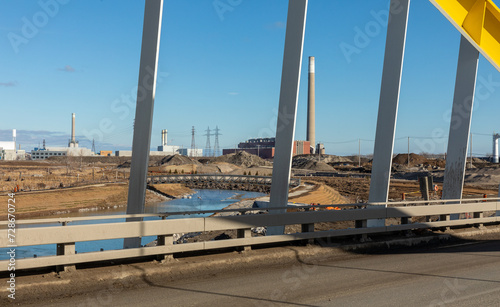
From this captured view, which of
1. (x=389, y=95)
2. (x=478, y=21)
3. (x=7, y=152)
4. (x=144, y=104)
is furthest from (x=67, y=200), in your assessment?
(x=7, y=152)

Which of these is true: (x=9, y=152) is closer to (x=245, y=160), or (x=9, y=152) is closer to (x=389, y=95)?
(x=245, y=160)

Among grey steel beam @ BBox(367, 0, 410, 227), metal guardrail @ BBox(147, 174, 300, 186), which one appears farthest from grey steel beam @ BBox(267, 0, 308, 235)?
metal guardrail @ BBox(147, 174, 300, 186)

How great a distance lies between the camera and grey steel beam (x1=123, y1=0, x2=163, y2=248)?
29.9 ft

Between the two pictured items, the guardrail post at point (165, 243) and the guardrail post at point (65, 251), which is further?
the guardrail post at point (165, 243)

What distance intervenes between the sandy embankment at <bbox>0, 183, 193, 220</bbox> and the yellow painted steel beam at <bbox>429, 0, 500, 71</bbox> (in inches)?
1295

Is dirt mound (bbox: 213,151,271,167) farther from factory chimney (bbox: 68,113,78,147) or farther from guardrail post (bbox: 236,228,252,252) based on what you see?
guardrail post (bbox: 236,228,252,252)

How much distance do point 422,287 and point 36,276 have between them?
19.5ft

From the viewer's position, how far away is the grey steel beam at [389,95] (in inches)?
473

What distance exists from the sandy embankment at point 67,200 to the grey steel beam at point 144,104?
2910 centimetres

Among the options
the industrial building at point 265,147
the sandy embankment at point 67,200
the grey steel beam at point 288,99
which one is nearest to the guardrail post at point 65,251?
the grey steel beam at point 288,99

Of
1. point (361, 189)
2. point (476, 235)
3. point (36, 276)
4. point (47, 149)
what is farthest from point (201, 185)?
point (47, 149)

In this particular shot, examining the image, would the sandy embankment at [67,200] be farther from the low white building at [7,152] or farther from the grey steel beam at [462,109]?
the low white building at [7,152]

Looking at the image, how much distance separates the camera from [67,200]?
42156 mm

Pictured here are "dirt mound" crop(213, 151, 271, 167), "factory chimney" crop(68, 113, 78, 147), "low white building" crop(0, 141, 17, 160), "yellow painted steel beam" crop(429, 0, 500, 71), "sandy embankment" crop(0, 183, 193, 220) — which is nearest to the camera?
"yellow painted steel beam" crop(429, 0, 500, 71)
